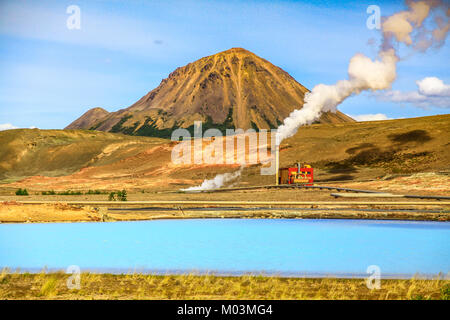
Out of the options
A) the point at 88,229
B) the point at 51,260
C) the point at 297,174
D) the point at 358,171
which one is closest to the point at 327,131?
the point at 358,171

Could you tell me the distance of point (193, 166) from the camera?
7694 cm

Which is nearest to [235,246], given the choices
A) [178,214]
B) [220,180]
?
[178,214]

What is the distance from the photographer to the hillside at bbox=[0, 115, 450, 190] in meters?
61.0

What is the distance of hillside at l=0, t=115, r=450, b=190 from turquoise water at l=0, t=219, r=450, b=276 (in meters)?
35.3

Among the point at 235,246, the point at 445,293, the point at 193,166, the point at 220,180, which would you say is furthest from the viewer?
the point at 193,166

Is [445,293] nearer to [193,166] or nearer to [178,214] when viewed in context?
[178,214]

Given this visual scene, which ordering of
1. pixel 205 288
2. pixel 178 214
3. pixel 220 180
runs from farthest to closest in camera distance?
pixel 220 180, pixel 178 214, pixel 205 288

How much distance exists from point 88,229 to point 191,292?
13392 millimetres

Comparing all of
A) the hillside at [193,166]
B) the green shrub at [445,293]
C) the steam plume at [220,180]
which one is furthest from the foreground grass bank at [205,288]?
the hillside at [193,166]

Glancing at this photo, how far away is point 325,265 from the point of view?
1390 cm

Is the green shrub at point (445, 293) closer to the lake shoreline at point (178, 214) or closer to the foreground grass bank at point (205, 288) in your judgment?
the foreground grass bank at point (205, 288)

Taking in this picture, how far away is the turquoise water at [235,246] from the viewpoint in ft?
45.2

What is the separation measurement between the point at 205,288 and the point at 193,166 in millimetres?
67172

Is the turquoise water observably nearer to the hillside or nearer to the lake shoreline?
the lake shoreline
